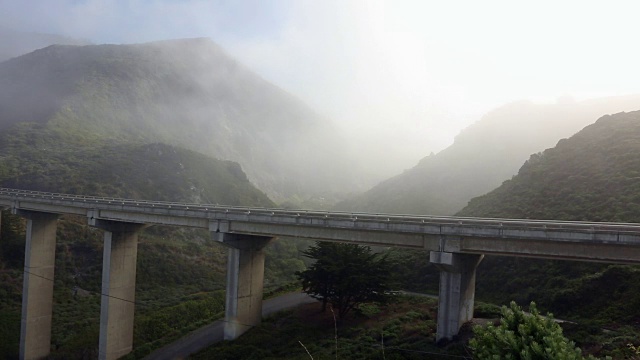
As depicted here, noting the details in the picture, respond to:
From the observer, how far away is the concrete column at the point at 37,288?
3922 cm

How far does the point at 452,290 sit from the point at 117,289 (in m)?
27.5

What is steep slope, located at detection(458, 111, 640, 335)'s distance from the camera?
25.0 m

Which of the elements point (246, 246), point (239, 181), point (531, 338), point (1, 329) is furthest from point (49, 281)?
point (239, 181)

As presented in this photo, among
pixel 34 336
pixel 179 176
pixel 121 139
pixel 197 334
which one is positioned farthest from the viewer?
pixel 121 139

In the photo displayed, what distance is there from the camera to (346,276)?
95.5ft

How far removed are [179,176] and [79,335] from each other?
47625 millimetres

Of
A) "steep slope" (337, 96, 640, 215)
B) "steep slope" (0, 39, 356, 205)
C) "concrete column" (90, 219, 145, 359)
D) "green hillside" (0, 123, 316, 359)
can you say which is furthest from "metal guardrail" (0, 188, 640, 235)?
"steep slope" (0, 39, 356, 205)

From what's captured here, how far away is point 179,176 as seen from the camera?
278 ft

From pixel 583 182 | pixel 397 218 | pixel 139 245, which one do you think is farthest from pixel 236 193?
pixel 397 218

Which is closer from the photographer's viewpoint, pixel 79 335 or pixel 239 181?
pixel 79 335

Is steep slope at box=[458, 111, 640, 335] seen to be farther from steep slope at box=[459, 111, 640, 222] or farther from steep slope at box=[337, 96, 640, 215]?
steep slope at box=[337, 96, 640, 215]

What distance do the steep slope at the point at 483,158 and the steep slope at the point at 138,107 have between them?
171ft

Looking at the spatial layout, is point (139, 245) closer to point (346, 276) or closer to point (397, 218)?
point (346, 276)

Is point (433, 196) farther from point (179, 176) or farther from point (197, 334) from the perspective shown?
point (197, 334)
